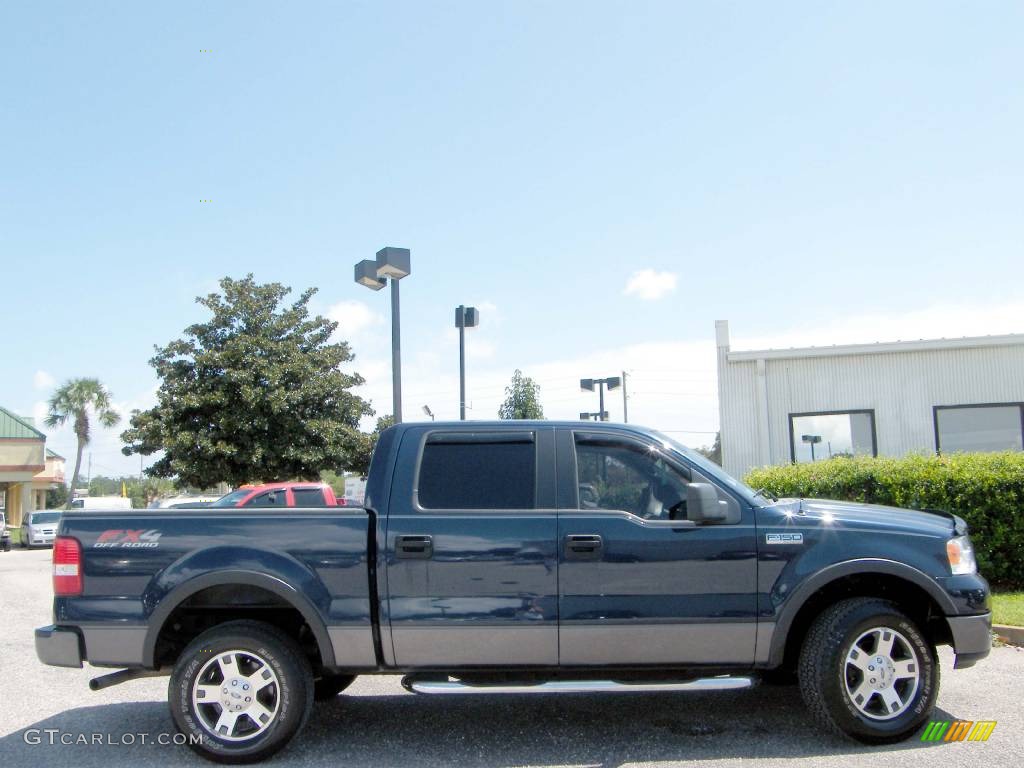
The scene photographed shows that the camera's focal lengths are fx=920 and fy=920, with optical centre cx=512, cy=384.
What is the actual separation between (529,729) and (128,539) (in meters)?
2.78

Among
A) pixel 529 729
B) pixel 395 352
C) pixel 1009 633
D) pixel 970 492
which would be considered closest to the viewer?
pixel 529 729

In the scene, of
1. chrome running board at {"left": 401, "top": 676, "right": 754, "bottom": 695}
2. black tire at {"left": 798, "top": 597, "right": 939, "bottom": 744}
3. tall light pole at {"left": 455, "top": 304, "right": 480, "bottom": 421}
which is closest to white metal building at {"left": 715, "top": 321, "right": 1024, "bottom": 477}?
tall light pole at {"left": 455, "top": 304, "right": 480, "bottom": 421}

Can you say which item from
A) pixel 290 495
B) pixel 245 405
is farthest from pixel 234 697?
pixel 245 405

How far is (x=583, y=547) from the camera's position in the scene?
537 centimetres

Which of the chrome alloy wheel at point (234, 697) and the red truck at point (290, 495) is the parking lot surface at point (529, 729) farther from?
the red truck at point (290, 495)

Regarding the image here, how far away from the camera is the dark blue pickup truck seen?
211 inches

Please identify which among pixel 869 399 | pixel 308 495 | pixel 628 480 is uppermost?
pixel 869 399

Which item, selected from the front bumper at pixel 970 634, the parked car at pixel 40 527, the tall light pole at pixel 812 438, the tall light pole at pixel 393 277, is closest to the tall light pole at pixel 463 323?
the tall light pole at pixel 393 277

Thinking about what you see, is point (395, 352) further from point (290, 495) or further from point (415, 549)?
point (415, 549)

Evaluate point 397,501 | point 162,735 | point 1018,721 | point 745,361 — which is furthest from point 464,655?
point 745,361

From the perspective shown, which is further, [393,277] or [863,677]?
[393,277]

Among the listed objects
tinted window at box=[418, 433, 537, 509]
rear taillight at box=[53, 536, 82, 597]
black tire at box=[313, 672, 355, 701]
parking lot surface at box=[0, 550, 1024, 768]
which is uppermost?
tinted window at box=[418, 433, 537, 509]

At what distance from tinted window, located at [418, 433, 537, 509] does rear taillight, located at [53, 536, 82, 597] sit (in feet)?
6.73

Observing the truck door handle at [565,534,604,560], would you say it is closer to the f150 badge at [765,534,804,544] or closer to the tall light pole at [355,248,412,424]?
the f150 badge at [765,534,804,544]
